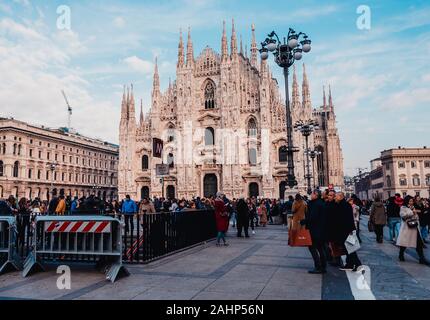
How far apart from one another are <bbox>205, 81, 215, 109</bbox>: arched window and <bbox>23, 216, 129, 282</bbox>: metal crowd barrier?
38.2 meters

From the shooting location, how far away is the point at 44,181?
4909cm

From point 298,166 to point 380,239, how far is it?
1068 inches

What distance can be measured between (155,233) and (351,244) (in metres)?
4.49

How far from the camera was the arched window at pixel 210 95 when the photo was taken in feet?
147

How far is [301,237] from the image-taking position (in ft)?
24.6

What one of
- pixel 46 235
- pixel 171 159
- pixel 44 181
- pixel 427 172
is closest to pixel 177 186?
pixel 171 159

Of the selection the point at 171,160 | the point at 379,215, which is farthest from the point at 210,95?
the point at 379,215

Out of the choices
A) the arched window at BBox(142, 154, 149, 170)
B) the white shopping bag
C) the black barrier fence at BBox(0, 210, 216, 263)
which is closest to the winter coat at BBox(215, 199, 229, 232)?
the black barrier fence at BBox(0, 210, 216, 263)

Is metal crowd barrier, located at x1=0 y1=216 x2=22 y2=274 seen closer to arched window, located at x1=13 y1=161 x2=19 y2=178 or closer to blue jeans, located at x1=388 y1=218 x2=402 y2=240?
blue jeans, located at x1=388 y1=218 x2=402 y2=240

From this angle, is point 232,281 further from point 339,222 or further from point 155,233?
point 155,233

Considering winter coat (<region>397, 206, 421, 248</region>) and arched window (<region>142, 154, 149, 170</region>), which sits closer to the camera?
winter coat (<region>397, 206, 421, 248</region>)

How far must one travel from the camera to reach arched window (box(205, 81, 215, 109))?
1764 inches

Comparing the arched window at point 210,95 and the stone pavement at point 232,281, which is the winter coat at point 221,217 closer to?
the stone pavement at point 232,281
